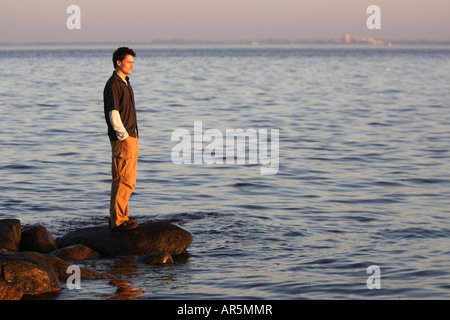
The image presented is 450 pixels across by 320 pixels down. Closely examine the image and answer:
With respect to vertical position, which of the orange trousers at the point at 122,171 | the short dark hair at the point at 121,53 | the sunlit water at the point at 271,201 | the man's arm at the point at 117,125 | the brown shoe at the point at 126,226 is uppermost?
the short dark hair at the point at 121,53

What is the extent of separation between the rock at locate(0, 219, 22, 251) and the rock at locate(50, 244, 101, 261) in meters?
0.54

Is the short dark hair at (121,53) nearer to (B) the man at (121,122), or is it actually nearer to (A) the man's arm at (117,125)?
(B) the man at (121,122)

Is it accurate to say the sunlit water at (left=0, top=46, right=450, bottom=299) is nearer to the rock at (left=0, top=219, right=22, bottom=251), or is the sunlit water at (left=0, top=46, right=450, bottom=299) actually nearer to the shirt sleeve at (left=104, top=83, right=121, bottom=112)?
the rock at (left=0, top=219, right=22, bottom=251)

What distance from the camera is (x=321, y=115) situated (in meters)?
32.9

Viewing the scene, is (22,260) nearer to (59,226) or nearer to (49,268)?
(49,268)

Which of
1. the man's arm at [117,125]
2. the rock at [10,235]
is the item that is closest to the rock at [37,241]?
the rock at [10,235]

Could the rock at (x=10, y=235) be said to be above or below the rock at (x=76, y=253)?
above

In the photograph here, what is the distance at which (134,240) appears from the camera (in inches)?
413

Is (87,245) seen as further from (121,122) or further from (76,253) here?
(121,122)

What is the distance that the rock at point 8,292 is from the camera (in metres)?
8.08

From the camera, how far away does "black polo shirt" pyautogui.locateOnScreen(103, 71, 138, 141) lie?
943cm

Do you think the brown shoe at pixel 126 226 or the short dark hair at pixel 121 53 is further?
the brown shoe at pixel 126 226
